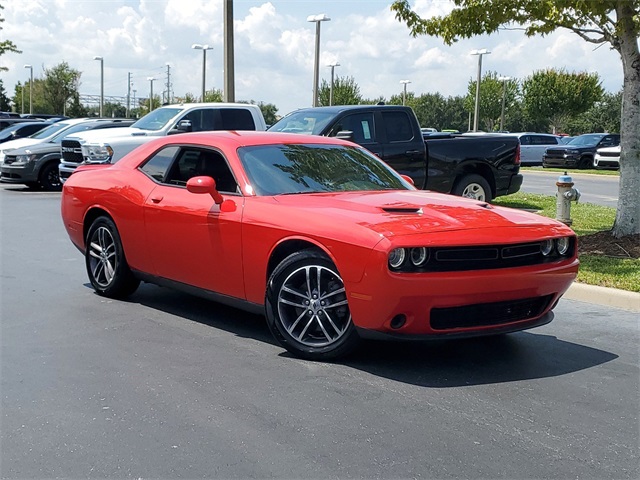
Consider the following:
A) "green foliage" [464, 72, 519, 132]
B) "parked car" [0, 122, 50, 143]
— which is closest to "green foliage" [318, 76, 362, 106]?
"green foliage" [464, 72, 519, 132]

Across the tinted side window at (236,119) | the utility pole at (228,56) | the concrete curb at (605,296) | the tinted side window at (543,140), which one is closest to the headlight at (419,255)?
the concrete curb at (605,296)

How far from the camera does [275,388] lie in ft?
16.1

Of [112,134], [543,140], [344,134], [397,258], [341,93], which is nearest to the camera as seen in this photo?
[397,258]

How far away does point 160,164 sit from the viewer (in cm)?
705

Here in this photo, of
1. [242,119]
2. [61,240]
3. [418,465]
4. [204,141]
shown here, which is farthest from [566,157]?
[418,465]

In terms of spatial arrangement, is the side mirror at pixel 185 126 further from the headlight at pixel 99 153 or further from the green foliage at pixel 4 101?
the green foliage at pixel 4 101

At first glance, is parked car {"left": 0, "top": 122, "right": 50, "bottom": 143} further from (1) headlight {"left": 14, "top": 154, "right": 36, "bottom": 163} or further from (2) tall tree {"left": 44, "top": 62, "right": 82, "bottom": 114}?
(2) tall tree {"left": 44, "top": 62, "right": 82, "bottom": 114}

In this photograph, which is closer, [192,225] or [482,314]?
[482,314]

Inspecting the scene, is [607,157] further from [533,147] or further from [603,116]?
[603,116]

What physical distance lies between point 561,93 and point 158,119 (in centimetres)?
5736

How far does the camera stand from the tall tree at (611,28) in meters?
10.2

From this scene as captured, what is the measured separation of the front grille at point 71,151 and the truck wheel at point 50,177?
8.17 feet

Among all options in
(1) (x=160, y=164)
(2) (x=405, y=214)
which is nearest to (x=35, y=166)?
(1) (x=160, y=164)

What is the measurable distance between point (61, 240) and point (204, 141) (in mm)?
5024
